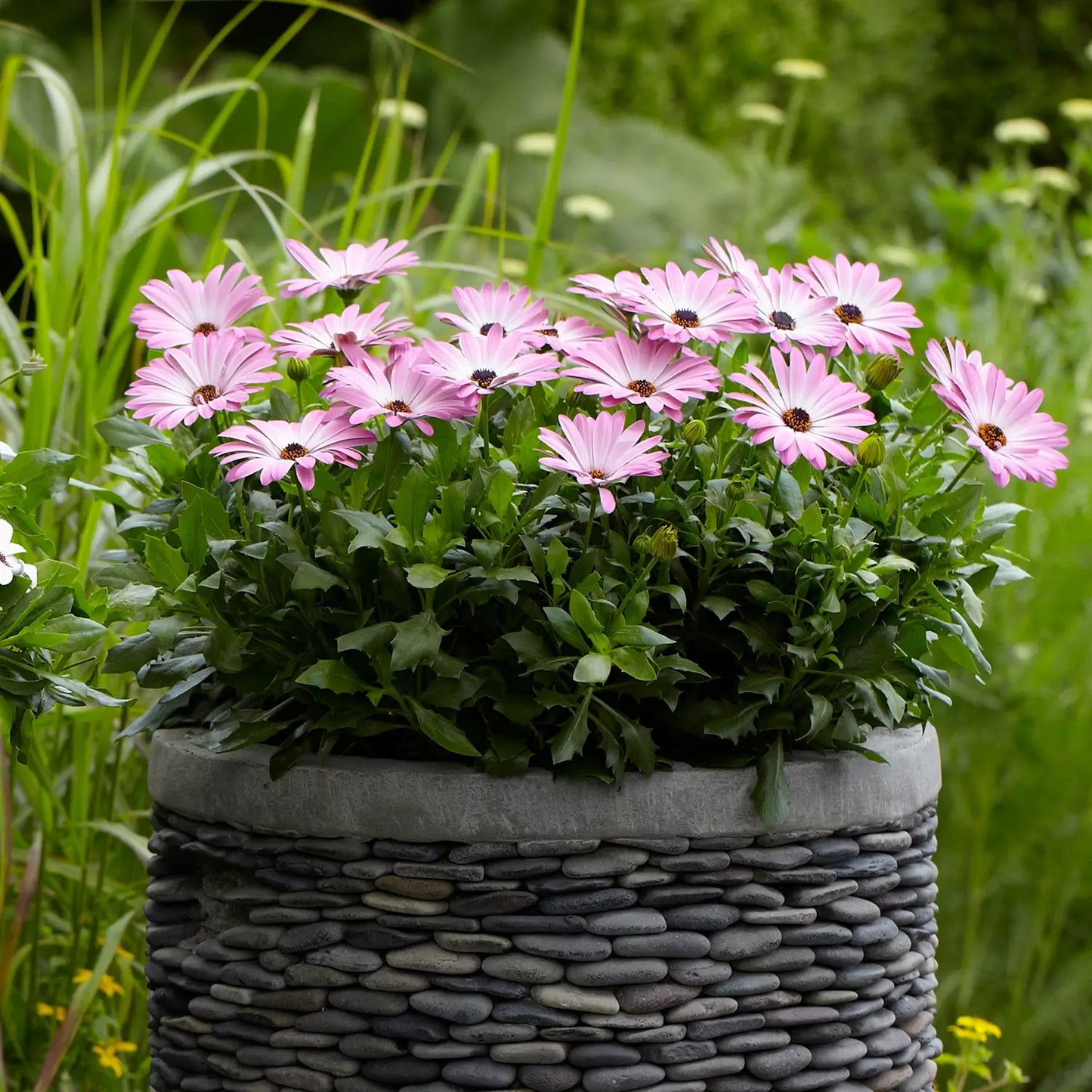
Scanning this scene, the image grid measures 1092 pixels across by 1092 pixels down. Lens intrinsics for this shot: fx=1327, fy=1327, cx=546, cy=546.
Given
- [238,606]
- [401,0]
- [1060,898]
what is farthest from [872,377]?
[401,0]

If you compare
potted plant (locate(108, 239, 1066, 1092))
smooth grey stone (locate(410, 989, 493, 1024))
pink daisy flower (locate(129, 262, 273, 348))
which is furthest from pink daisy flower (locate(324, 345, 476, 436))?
smooth grey stone (locate(410, 989, 493, 1024))

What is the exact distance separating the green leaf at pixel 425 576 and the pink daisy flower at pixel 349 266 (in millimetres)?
214

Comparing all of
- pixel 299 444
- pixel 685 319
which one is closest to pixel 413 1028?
pixel 299 444

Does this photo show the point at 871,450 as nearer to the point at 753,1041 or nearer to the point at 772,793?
the point at 772,793

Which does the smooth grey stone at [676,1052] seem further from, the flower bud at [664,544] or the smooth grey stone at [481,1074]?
the flower bud at [664,544]

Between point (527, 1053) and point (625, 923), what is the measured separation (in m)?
0.09

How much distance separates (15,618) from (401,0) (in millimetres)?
4880

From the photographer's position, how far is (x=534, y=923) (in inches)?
29.4

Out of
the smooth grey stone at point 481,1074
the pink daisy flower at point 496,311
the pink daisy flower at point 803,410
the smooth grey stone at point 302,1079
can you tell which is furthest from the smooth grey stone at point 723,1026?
the pink daisy flower at point 496,311

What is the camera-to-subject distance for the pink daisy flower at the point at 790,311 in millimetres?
798

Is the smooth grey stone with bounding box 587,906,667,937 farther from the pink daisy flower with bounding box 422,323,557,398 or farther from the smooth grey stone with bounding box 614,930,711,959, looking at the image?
the pink daisy flower with bounding box 422,323,557,398

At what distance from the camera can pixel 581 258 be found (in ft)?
11.6

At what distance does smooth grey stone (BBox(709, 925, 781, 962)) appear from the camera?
2.49ft

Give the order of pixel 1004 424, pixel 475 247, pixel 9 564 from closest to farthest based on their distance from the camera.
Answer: pixel 9 564 < pixel 1004 424 < pixel 475 247
